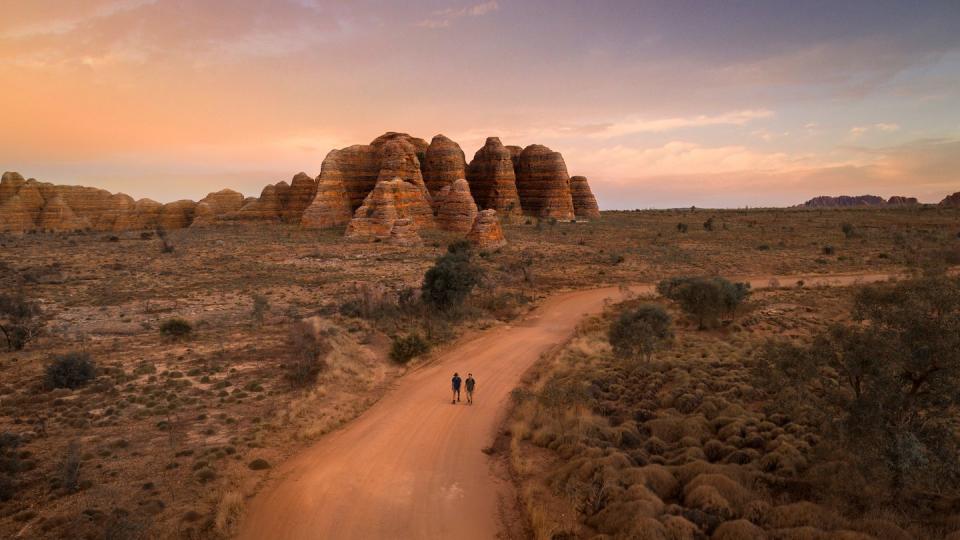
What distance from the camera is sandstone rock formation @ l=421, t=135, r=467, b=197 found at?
69.0 meters

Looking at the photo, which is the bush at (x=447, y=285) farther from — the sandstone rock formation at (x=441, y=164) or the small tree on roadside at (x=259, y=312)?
the sandstone rock formation at (x=441, y=164)

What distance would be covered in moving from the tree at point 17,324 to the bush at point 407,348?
16653 mm

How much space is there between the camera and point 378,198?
187ft

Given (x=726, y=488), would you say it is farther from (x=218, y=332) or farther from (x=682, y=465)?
(x=218, y=332)

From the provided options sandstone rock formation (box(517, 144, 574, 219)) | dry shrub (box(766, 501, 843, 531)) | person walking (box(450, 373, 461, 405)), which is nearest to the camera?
dry shrub (box(766, 501, 843, 531))

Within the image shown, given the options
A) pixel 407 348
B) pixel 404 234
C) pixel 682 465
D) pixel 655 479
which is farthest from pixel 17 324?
pixel 404 234

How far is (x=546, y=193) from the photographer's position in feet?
256

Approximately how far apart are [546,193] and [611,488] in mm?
69846

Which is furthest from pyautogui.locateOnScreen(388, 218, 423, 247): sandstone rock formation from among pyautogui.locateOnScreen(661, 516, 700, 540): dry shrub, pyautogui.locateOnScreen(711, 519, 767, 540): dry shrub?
pyautogui.locateOnScreen(711, 519, 767, 540): dry shrub

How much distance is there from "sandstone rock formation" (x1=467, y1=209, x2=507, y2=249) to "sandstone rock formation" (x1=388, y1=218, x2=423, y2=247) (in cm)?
594

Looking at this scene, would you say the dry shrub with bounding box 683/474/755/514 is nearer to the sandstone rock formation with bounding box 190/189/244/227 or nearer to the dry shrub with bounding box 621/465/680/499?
the dry shrub with bounding box 621/465/680/499

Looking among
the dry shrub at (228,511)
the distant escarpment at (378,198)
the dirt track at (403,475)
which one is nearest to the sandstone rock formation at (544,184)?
the distant escarpment at (378,198)

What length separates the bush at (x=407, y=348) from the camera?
73.6 feet

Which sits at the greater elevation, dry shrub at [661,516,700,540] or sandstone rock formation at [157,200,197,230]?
sandstone rock formation at [157,200,197,230]
